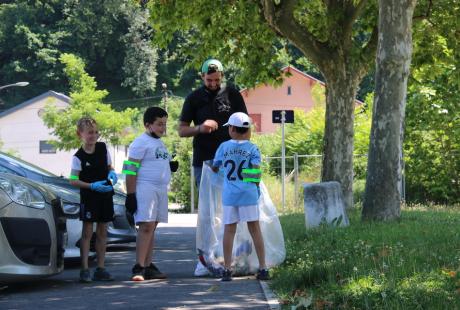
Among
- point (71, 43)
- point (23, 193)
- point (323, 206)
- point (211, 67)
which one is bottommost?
point (323, 206)

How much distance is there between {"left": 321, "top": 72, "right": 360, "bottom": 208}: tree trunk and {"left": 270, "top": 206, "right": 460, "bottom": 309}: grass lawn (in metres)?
7.51

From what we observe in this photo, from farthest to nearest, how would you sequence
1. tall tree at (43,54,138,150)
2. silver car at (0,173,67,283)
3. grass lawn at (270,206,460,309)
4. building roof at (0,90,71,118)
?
building roof at (0,90,71,118) → tall tree at (43,54,138,150) → silver car at (0,173,67,283) → grass lawn at (270,206,460,309)

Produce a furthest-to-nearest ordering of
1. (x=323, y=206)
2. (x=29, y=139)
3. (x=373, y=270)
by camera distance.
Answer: (x=29, y=139), (x=323, y=206), (x=373, y=270)

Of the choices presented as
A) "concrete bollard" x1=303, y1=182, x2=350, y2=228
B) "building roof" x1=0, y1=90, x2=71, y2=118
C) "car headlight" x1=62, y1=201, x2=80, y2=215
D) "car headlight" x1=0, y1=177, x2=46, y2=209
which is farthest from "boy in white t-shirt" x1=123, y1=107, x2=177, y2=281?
"building roof" x1=0, y1=90, x2=71, y2=118

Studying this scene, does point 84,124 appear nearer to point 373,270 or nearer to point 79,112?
point 373,270

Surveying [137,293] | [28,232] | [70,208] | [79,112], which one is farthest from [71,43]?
[137,293]

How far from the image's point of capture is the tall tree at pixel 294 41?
57.4 feet

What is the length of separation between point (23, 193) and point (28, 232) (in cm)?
35

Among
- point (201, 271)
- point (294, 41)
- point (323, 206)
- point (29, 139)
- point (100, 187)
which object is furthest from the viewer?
point (29, 139)

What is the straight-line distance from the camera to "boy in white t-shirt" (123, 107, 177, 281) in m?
8.41

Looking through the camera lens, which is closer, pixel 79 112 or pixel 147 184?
pixel 147 184

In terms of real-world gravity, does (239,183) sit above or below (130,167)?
below

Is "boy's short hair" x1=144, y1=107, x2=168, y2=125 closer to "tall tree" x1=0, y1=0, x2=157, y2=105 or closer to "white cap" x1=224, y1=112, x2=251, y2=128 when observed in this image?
"white cap" x1=224, y1=112, x2=251, y2=128

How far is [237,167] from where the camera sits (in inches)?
327
